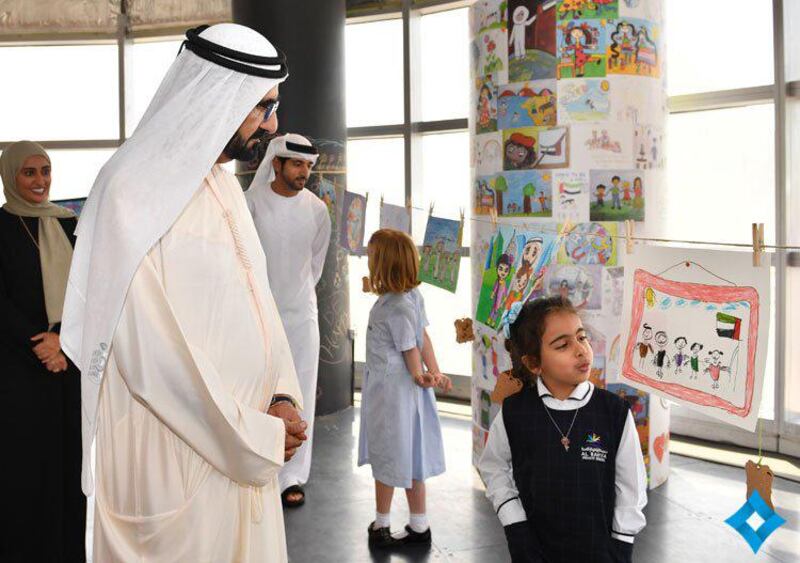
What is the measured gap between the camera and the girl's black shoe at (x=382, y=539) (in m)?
3.63

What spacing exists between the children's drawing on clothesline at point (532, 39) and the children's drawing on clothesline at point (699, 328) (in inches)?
67.2

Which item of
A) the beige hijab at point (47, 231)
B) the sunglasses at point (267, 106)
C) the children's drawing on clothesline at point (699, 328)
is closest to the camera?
the sunglasses at point (267, 106)

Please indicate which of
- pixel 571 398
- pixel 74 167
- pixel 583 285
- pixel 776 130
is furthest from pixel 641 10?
pixel 74 167

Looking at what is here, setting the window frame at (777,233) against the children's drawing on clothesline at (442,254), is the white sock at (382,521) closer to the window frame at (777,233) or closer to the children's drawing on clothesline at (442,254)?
the children's drawing on clothesline at (442,254)

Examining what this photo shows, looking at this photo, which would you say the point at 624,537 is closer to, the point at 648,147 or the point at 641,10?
the point at 648,147

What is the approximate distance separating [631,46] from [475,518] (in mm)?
2399

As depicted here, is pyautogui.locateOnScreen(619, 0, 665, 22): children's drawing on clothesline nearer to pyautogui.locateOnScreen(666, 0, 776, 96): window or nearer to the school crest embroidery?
pyautogui.locateOnScreen(666, 0, 776, 96): window

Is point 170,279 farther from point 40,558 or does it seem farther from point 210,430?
point 40,558

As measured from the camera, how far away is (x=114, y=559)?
172cm

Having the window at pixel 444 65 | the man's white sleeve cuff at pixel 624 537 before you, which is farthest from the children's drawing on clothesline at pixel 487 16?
the man's white sleeve cuff at pixel 624 537

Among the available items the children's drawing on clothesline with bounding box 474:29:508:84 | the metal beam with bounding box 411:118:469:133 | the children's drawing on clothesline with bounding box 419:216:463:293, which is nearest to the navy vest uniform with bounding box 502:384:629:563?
the children's drawing on clothesline with bounding box 419:216:463:293

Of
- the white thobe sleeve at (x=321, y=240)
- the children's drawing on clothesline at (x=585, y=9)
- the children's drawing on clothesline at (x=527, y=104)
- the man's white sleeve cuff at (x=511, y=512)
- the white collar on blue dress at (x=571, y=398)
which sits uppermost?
the children's drawing on clothesline at (x=585, y=9)

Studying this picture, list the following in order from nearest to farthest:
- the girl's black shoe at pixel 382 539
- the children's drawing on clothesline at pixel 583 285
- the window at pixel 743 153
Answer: the girl's black shoe at pixel 382 539 → the children's drawing on clothesline at pixel 583 285 → the window at pixel 743 153

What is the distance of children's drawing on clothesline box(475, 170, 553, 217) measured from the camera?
405cm
